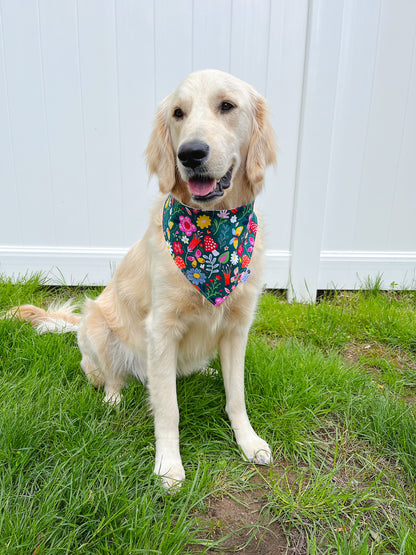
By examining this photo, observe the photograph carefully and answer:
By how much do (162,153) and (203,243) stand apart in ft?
1.52

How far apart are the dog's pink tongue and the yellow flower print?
155mm

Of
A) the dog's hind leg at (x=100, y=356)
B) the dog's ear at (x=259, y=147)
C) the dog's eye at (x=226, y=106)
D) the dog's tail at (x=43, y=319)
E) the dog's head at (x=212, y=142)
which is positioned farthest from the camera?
the dog's tail at (x=43, y=319)

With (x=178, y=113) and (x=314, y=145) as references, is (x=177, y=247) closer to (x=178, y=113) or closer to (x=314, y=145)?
(x=178, y=113)

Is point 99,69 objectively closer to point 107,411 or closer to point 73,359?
point 73,359

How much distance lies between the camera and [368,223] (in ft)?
11.5

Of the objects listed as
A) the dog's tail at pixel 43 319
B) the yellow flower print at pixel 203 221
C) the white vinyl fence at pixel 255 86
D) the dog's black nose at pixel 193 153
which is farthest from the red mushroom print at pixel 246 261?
the white vinyl fence at pixel 255 86

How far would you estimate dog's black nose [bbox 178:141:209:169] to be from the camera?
4.73 ft

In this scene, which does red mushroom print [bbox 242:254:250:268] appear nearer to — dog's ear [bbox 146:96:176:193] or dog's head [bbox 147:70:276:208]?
dog's head [bbox 147:70:276:208]

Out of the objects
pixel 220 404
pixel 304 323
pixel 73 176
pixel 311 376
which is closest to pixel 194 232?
pixel 220 404

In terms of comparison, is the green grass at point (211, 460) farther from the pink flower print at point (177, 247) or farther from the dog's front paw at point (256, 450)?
the pink flower print at point (177, 247)

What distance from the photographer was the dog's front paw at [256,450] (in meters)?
1.77

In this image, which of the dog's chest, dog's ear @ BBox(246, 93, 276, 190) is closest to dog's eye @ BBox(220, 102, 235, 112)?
dog's ear @ BBox(246, 93, 276, 190)

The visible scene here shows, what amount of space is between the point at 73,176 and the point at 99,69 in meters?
0.87

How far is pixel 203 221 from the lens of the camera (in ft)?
5.59
